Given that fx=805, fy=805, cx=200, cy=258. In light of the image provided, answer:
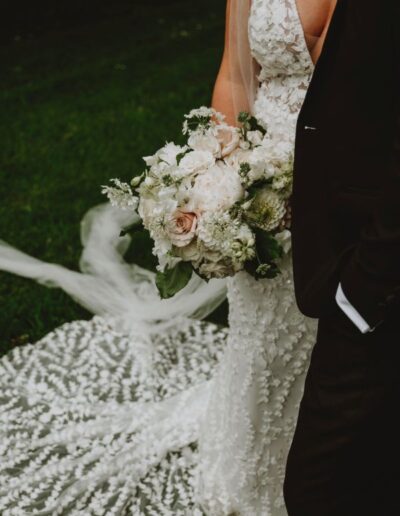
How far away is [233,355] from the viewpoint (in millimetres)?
3275

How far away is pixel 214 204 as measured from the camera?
2.61m

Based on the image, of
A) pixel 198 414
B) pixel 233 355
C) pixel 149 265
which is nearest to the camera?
pixel 233 355

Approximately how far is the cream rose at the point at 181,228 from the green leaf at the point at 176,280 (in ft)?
0.48

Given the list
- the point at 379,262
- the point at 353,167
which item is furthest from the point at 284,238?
the point at 379,262

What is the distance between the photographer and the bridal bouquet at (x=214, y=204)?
8.51 ft

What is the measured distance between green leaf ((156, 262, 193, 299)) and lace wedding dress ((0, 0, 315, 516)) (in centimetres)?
36

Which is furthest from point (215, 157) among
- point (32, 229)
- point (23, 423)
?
point (32, 229)

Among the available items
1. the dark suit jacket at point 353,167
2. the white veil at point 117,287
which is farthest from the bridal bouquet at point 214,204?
the white veil at point 117,287

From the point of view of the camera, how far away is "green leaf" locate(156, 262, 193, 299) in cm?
274

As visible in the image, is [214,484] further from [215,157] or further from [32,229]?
[32,229]

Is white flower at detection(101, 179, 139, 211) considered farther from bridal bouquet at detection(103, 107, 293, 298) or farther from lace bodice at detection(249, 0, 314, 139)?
lace bodice at detection(249, 0, 314, 139)

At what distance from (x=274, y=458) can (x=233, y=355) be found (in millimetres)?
458

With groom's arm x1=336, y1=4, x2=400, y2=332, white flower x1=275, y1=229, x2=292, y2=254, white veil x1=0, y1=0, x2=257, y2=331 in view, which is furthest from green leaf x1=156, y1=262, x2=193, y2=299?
white veil x1=0, y1=0, x2=257, y2=331

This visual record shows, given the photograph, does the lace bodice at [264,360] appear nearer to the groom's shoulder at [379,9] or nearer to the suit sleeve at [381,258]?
the groom's shoulder at [379,9]
